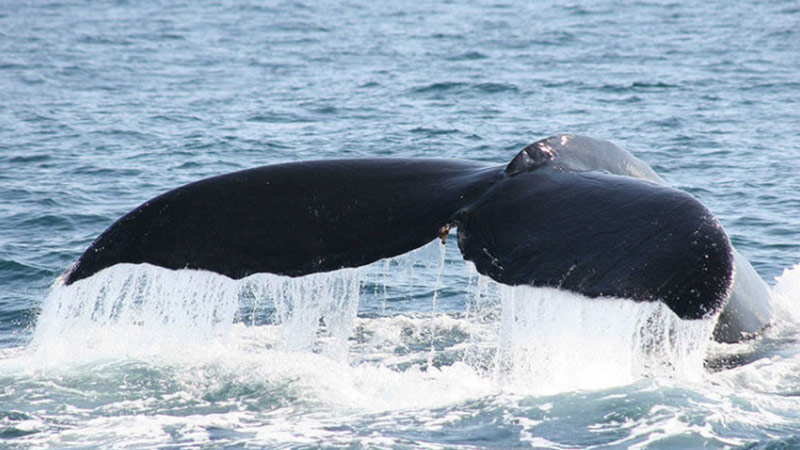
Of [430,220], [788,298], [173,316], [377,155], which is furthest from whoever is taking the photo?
[377,155]

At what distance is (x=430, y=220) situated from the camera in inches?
199

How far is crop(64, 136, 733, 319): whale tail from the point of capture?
4.54 m

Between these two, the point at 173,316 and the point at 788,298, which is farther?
the point at 788,298

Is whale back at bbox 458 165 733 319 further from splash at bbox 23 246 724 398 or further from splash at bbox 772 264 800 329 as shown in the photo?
splash at bbox 772 264 800 329

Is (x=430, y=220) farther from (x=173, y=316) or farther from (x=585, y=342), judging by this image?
(x=173, y=316)

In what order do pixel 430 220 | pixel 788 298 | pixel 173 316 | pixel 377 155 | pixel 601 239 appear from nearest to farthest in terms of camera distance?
pixel 601 239, pixel 430 220, pixel 173 316, pixel 788 298, pixel 377 155

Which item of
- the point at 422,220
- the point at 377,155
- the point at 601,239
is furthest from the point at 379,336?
the point at 377,155

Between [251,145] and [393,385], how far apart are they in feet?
28.6

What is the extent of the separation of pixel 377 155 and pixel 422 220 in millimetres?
6933

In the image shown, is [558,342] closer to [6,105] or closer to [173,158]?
[173,158]

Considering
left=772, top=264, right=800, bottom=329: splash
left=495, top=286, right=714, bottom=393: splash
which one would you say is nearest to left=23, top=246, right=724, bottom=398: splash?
left=495, top=286, right=714, bottom=393: splash

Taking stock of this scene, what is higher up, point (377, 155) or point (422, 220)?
point (377, 155)

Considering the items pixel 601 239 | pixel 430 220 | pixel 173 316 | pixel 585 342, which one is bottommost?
pixel 585 342

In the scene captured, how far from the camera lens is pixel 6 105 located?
17.5 metres
